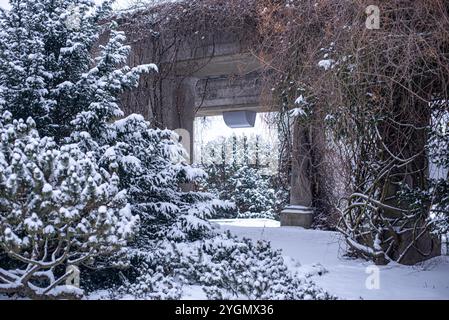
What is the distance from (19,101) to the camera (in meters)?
4.65

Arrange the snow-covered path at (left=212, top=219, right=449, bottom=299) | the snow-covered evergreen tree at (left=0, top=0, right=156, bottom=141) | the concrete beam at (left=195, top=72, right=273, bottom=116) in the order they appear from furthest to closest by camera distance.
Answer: the concrete beam at (left=195, top=72, right=273, bottom=116) → the snow-covered evergreen tree at (left=0, top=0, right=156, bottom=141) → the snow-covered path at (left=212, top=219, right=449, bottom=299)

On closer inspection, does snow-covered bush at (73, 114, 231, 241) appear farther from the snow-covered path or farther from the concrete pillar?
the concrete pillar

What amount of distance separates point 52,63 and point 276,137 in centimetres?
319

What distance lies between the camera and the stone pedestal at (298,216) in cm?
762

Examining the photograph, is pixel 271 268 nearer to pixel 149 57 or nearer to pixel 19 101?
pixel 19 101

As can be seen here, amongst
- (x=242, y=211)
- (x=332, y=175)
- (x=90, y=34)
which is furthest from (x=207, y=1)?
(x=242, y=211)

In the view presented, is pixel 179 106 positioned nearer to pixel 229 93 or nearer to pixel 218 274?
pixel 229 93

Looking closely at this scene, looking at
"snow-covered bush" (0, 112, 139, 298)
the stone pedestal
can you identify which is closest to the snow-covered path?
the stone pedestal

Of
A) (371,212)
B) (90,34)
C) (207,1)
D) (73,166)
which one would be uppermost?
(207,1)

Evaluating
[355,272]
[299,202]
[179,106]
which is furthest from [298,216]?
[355,272]

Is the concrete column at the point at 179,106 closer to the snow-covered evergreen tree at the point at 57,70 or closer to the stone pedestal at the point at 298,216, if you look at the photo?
the stone pedestal at the point at 298,216

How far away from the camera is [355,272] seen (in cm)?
457

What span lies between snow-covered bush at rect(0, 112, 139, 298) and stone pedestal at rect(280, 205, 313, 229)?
4.22 m

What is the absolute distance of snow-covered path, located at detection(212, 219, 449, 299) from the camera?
3855 millimetres
